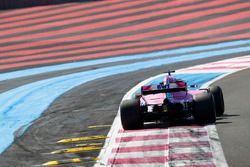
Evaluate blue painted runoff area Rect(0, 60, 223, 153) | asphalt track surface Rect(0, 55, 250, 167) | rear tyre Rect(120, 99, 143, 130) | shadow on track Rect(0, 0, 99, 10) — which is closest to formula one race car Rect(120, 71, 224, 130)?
rear tyre Rect(120, 99, 143, 130)

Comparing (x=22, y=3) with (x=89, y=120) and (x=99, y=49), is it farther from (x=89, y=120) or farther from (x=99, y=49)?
(x=89, y=120)

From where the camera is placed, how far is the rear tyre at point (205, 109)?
12.5m

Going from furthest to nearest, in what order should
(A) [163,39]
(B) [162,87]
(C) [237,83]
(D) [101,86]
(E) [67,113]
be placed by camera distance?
1. (A) [163,39]
2. (D) [101,86]
3. (C) [237,83]
4. (E) [67,113]
5. (B) [162,87]

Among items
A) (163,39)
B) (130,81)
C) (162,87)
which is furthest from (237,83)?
(163,39)

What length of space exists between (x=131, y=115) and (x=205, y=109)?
1.40 metres

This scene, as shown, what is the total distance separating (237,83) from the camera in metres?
18.6

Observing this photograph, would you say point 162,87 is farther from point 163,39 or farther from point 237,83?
point 163,39

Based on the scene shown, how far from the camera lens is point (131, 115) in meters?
12.8

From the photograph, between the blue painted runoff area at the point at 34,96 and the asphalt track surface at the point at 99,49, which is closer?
the asphalt track surface at the point at 99,49

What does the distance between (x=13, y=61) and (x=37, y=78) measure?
5888 millimetres

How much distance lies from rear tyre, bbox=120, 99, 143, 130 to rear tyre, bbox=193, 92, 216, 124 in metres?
1.09

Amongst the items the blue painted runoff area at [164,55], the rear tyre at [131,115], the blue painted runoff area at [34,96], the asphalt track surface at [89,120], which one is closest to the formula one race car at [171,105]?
the rear tyre at [131,115]

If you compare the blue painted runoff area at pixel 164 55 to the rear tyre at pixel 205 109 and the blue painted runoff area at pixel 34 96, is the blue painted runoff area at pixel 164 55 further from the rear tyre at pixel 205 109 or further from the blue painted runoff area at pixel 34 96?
the rear tyre at pixel 205 109

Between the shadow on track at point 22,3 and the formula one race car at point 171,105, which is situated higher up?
the shadow on track at point 22,3
